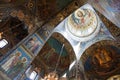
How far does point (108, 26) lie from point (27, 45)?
4.71m

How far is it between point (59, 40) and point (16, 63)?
4823 millimetres

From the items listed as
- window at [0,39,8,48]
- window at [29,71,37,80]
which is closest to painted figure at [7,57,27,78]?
window at [0,39,8,48]

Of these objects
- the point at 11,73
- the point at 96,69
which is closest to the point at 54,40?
the point at 96,69

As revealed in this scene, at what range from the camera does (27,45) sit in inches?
454

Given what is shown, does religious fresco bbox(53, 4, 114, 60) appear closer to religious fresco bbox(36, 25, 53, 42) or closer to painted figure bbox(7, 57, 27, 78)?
religious fresco bbox(36, 25, 53, 42)

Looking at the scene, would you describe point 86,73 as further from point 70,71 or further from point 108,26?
point 108,26

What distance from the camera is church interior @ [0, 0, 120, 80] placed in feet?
35.9

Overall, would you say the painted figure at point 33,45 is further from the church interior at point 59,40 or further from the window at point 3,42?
the window at point 3,42

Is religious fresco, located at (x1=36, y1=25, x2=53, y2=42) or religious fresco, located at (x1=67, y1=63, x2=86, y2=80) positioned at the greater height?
religious fresco, located at (x1=36, y1=25, x2=53, y2=42)

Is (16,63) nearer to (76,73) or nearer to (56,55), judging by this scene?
(56,55)

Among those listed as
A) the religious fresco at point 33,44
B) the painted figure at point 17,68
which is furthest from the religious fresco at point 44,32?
the painted figure at point 17,68

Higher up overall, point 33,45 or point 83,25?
point 33,45

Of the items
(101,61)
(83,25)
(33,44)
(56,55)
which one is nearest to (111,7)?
(33,44)

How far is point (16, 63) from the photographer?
434 inches
